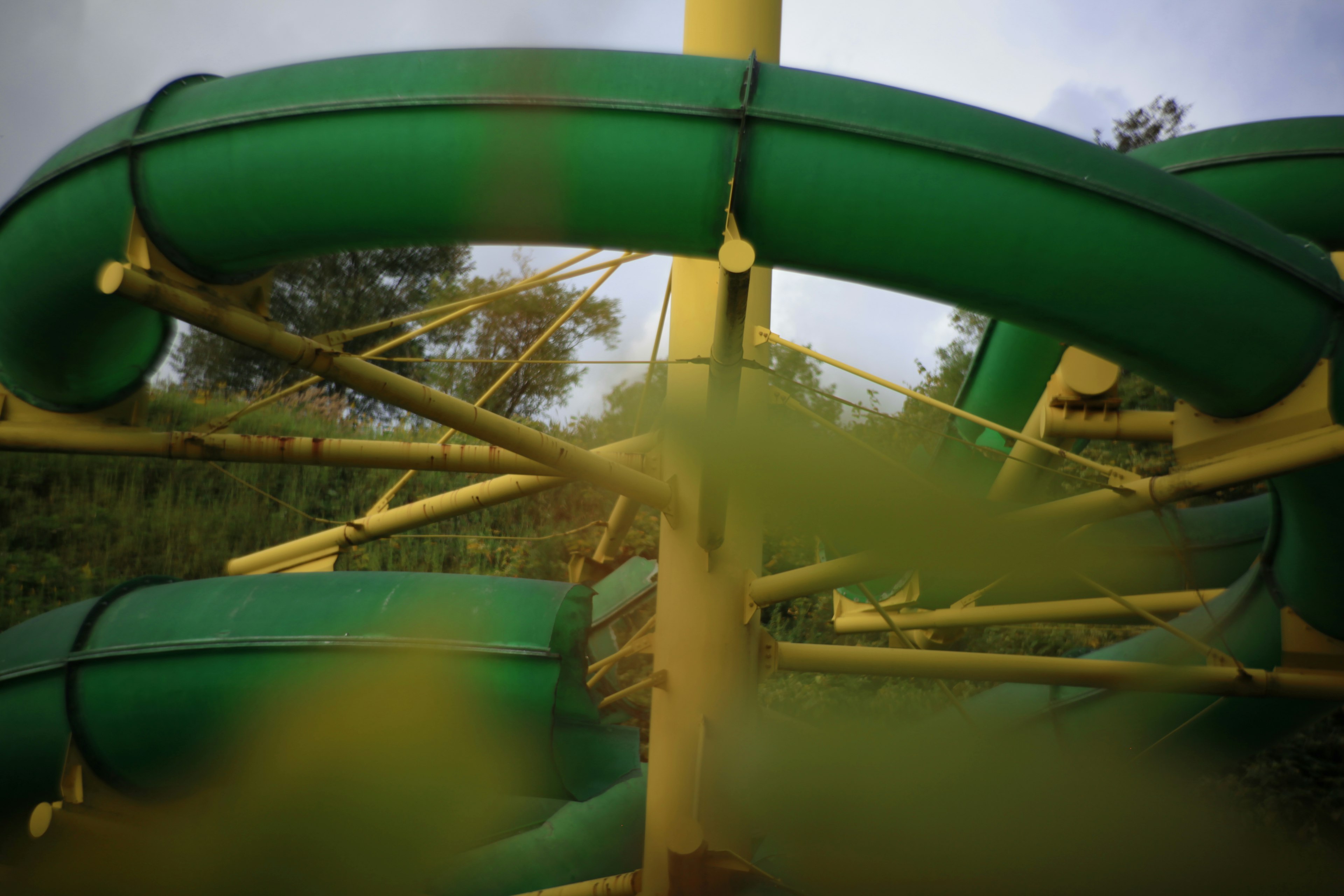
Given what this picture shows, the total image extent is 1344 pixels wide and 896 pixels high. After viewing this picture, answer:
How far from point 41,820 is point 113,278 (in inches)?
99.6

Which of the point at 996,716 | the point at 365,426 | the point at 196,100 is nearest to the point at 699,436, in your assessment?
the point at 196,100

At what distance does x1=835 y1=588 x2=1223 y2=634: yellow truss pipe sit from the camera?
17.0 ft

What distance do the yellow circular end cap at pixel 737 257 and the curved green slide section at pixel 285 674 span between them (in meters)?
2.13

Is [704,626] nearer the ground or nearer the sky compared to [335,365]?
nearer the ground

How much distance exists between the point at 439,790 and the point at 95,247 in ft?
8.74

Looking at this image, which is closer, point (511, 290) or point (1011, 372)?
point (511, 290)

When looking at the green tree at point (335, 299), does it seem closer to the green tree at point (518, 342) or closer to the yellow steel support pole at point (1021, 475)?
the green tree at point (518, 342)

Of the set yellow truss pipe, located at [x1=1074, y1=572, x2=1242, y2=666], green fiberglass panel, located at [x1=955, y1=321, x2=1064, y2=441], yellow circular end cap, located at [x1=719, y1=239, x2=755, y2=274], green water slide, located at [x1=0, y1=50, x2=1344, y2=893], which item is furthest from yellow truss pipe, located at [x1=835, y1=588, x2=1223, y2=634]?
yellow circular end cap, located at [x1=719, y1=239, x2=755, y2=274]

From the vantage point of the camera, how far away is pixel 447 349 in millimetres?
12859

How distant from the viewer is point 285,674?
13.9 ft

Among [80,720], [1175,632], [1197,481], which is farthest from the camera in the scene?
[1175,632]

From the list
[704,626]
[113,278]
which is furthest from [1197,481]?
[113,278]

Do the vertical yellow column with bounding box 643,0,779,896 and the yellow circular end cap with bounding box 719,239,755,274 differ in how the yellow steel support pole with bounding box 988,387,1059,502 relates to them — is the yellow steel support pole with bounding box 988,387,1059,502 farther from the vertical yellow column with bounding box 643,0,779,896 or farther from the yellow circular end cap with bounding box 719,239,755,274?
the yellow circular end cap with bounding box 719,239,755,274

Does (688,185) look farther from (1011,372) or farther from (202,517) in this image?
(202,517)
